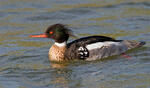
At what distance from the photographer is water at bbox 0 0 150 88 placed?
9422 mm

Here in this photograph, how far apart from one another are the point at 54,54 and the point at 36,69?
3.14 feet

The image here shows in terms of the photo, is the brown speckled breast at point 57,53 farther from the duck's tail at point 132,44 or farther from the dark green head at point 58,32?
the duck's tail at point 132,44

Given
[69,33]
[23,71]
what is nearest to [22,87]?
[23,71]

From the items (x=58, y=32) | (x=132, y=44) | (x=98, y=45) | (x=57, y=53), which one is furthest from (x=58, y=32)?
(x=132, y=44)

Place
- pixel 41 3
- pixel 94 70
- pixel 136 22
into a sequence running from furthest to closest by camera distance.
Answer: pixel 41 3, pixel 136 22, pixel 94 70

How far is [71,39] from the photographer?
1357 centimetres

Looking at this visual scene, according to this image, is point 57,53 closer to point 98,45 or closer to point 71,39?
point 98,45

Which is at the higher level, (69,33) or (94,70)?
(69,33)

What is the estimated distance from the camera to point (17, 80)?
9.62 meters

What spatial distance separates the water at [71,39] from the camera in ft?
30.9

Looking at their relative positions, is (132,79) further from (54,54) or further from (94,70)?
(54,54)

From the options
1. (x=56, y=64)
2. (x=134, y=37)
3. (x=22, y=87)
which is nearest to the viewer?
(x=22, y=87)

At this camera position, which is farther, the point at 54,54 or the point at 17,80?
the point at 54,54

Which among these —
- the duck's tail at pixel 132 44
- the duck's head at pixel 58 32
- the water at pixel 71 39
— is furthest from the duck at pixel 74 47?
the duck's tail at pixel 132 44
